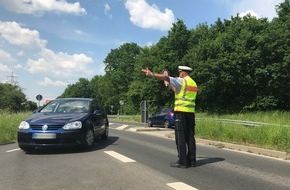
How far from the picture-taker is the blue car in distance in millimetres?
30681

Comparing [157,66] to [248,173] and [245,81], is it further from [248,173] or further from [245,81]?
[248,173]

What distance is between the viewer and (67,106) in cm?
1316

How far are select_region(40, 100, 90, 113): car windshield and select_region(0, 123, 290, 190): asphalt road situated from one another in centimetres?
150

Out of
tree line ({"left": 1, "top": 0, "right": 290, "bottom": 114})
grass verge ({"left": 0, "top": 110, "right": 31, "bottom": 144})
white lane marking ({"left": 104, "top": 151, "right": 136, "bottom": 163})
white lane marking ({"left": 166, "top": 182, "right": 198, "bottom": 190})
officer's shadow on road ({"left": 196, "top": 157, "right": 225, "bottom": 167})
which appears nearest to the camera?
white lane marking ({"left": 166, "top": 182, "right": 198, "bottom": 190})

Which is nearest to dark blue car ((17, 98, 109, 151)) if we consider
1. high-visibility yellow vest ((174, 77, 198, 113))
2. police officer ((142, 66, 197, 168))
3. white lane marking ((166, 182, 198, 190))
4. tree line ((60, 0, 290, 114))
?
police officer ((142, 66, 197, 168))

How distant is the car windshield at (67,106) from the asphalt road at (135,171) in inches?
59.1

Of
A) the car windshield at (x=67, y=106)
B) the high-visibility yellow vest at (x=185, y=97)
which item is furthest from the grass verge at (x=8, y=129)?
the high-visibility yellow vest at (x=185, y=97)

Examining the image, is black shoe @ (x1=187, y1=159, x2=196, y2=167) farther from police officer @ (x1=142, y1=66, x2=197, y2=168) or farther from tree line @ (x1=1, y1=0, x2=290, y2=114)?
tree line @ (x1=1, y1=0, x2=290, y2=114)

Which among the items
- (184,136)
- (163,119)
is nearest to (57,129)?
(184,136)

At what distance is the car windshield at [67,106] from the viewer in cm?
1292

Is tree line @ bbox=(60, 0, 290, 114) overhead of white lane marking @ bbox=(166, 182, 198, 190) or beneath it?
overhead

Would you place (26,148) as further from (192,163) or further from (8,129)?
(8,129)

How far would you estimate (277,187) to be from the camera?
6996 millimetres


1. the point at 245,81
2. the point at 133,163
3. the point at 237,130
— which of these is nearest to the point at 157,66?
the point at 245,81
